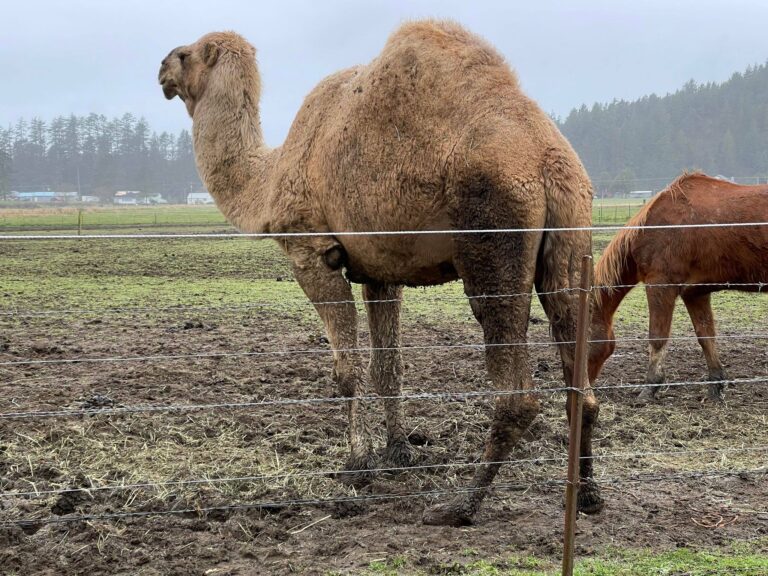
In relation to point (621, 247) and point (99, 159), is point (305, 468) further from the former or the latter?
point (99, 159)

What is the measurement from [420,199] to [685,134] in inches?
4392

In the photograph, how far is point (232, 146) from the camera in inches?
249

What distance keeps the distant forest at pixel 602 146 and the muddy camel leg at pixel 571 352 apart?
315 ft

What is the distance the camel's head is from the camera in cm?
650

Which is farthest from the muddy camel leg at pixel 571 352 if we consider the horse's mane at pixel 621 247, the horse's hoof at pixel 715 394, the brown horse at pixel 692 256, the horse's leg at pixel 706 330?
the horse's leg at pixel 706 330

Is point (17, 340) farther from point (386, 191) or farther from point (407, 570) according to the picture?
point (407, 570)

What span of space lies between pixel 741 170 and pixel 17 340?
336 ft

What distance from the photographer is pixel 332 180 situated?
5.36 metres

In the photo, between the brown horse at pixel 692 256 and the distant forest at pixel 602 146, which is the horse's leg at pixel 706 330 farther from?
the distant forest at pixel 602 146

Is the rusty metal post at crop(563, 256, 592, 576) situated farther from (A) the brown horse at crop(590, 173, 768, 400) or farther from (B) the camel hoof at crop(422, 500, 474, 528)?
Result: (A) the brown horse at crop(590, 173, 768, 400)

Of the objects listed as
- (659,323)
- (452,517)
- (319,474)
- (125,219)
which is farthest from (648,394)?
(125,219)

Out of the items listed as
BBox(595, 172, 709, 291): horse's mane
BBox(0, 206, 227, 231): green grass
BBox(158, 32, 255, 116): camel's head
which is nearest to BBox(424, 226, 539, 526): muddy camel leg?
BBox(158, 32, 255, 116): camel's head

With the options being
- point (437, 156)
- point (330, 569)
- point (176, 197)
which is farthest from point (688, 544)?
point (176, 197)

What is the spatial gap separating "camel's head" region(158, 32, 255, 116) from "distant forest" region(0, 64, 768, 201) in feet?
309
